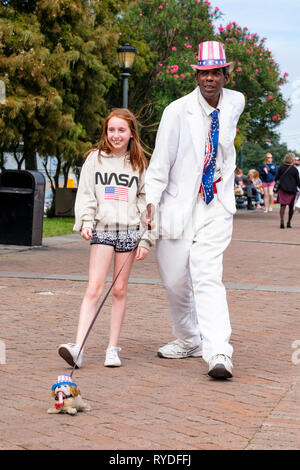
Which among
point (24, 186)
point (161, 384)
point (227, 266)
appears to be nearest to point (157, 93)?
point (24, 186)

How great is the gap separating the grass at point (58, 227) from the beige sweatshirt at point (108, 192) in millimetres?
11985

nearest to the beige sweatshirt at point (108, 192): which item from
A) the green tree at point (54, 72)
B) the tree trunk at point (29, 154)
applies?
the green tree at point (54, 72)

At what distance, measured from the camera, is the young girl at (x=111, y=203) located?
5.83m

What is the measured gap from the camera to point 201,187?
18.5ft

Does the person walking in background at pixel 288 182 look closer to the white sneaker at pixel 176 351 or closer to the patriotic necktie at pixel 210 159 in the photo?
the white sneaker at pixel 176 351

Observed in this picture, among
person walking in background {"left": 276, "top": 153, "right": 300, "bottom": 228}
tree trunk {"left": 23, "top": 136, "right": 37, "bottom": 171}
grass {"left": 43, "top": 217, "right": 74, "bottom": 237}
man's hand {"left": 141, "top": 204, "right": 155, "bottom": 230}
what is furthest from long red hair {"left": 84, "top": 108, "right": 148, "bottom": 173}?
tree trunk {"left": 23, "top": 136, "right": 37, "bottom": 171}

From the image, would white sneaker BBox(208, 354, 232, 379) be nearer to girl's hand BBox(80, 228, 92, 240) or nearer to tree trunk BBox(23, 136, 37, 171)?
girl's hand BBox(80, 228, 92, 240)

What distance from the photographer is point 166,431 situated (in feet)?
14.0

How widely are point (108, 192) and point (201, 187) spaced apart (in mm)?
644

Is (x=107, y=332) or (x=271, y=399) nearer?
(x=271, y=399)

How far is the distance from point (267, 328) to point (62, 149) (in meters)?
15.6

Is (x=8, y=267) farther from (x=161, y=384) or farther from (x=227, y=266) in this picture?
(x=161, y=384)

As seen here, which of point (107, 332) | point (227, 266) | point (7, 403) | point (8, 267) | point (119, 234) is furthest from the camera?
point (227, 266)

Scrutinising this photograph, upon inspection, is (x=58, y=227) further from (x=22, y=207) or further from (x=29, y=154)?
(x=22, y=207)
